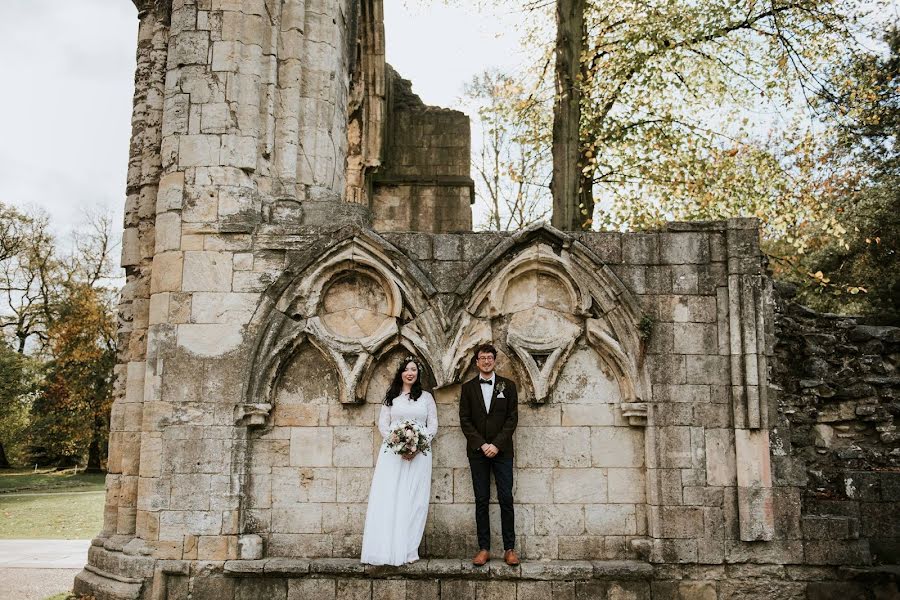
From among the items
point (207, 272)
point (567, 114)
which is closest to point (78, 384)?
point (567, 114)

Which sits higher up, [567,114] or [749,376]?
[567,114]

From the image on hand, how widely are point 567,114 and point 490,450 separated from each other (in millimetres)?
7419

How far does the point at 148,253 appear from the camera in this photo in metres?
7.65

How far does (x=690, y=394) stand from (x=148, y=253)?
5.81m

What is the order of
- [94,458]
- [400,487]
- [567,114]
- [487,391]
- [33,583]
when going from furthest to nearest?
1. [94,458]
2. [567,114]
3. [33,583]
4. [487,391]
5. [400,487]

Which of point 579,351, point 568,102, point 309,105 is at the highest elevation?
point 568,102

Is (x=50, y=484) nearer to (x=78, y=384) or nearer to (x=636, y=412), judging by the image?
(x=78, y=384)

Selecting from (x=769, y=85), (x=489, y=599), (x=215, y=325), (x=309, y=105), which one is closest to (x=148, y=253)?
(x=215, y=325)

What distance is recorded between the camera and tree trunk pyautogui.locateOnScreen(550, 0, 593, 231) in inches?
465

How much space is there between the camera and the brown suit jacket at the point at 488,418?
6465mm

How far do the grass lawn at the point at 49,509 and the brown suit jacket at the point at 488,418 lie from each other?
7.50m

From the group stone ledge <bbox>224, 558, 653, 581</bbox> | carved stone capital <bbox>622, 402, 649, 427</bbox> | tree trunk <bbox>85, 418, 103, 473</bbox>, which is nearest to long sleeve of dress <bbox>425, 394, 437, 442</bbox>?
stone ledge <bbox>224, 558, 653, 581</bbox>

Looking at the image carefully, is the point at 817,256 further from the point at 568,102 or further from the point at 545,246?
the point at 545,246

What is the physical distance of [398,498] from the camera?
634 cm
